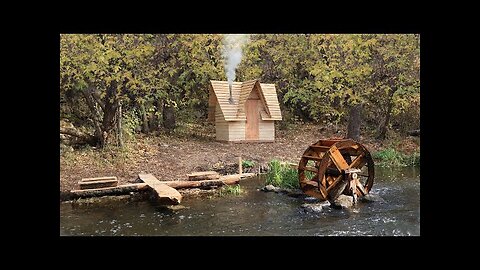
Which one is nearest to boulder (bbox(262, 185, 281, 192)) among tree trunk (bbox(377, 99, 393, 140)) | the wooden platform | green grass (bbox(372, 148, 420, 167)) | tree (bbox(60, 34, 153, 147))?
the wooden platform

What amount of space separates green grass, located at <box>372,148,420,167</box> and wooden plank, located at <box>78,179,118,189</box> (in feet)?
16.3

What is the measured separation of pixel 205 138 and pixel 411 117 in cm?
400

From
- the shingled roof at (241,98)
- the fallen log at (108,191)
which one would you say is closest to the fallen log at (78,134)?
the fallen log at (108,191)

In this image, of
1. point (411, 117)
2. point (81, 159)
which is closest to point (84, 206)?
point (81, 159)

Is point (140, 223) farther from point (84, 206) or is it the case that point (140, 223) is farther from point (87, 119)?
point (87, 119)

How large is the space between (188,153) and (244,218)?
94.7 inches

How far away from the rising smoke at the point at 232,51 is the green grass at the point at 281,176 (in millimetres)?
1910

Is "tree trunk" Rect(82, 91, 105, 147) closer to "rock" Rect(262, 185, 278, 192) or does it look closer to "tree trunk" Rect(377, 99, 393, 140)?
"rock" Rect(262, 185, 278, 192)

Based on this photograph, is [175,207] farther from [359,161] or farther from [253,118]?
[359,161]

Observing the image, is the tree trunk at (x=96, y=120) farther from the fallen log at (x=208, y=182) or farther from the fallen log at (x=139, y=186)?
the fallen log at (x=208, y=182)

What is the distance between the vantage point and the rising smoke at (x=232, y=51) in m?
7.57

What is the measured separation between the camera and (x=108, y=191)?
7.07 meters

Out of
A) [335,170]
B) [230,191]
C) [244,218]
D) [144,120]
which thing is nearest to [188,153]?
[144,120]

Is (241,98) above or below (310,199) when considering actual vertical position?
above
